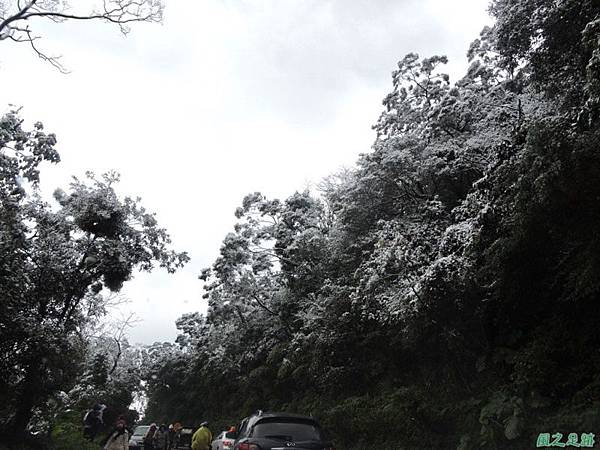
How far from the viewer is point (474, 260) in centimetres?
1084

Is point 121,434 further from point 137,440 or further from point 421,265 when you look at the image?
point 137,440

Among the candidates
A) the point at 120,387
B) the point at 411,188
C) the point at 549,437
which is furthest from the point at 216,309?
the point at 120,387

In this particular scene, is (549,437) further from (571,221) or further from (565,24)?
(565,24)

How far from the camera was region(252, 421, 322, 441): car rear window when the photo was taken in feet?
25.6

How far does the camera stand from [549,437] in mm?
8797

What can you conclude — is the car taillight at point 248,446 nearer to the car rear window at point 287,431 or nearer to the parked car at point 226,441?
the car rear window at point 287,431

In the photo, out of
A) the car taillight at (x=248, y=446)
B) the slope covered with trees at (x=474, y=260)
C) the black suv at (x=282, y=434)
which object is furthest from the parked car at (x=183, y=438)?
the car taillight at (x=248, y=446)

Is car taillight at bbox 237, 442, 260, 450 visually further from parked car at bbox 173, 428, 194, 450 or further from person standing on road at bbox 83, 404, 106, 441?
parked car at bbox 173, 428, 194, 450

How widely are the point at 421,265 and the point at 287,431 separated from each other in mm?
6055

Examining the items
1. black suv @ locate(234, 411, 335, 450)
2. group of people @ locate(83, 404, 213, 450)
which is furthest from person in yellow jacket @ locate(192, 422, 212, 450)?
black suv @ locate(234, 411, 335, 450)

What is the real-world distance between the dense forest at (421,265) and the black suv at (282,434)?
4057 mm

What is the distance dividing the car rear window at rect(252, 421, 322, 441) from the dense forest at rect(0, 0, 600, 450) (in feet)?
13.3

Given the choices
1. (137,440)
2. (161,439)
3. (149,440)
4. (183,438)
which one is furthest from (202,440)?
(183,438)

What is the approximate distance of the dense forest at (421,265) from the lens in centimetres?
922
